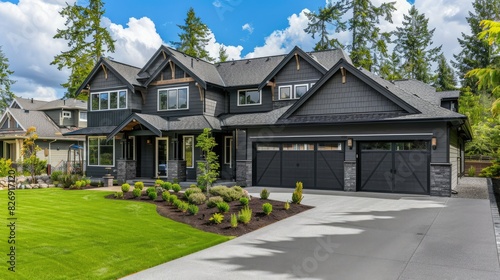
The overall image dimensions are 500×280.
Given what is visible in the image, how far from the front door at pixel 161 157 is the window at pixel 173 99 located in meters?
1.99

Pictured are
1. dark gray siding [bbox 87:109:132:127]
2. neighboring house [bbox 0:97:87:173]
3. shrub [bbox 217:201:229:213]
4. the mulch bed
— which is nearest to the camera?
the mulch bed

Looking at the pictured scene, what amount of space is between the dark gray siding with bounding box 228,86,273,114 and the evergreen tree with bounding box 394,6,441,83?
27.9 meters

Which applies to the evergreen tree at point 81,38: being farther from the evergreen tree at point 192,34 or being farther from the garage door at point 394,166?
the garage door at point 394,166

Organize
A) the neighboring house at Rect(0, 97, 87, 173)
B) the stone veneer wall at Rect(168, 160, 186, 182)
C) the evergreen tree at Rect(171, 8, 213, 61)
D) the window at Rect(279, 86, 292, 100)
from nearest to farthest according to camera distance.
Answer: the stone veneer wall at Rect(168, 160, 186, 182) < the window at Rect(279, 86, 292, 100) < the neighboring house at Rect(0, 97, 87, 173) < the evergreen tree at Rect(171, 8, 213, 61)

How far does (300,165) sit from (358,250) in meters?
10.2

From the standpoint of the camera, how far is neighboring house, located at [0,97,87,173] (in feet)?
98.7

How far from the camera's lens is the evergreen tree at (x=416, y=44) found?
141ft

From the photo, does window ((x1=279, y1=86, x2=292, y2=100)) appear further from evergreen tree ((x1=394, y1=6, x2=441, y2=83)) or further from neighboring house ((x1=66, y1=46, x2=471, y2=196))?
evergreen tree ((x1=394, y1=6, x2=441, y2=83))

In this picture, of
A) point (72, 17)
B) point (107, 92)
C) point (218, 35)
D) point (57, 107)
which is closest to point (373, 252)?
point (107, 92)

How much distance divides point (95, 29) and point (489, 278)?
3636 cm

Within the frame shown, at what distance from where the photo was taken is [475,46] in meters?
45.9

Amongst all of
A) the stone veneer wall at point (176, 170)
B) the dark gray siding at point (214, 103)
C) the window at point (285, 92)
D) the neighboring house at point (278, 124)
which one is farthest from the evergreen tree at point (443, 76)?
the stone veneer wall at point (176, 170)

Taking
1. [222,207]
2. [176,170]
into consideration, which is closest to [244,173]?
[176,170]

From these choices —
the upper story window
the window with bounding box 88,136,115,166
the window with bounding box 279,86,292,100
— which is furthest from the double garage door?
the window with bounding box 88,136,115,166
